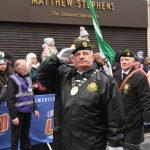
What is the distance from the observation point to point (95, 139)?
332 cm

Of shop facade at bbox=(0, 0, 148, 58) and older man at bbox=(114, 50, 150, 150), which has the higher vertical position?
shop facade at bbox=(0, 0, 148, 58)

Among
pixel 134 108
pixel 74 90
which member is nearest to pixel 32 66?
pixel 134 108

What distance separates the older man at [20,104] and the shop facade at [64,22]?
4.07m

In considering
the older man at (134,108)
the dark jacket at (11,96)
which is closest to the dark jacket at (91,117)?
the older man at (134,108)

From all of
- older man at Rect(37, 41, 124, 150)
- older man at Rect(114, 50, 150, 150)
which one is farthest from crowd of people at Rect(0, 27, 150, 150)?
older man at Rect(114, 50, 150, 150)

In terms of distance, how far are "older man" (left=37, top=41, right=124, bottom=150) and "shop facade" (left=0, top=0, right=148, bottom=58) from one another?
6955 millimetres

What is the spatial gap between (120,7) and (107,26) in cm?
93

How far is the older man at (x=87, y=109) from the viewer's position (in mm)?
3299

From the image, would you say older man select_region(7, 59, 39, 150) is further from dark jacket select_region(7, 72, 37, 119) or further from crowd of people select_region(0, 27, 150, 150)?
crowd of people select_region(0, 27, 150, 150)

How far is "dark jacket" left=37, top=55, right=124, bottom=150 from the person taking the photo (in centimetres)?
330

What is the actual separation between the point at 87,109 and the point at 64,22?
8413mm

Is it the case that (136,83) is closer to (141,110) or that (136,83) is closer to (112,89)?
(141,110)

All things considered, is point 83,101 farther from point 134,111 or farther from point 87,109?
point 134,111

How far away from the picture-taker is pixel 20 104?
6.09 metres
